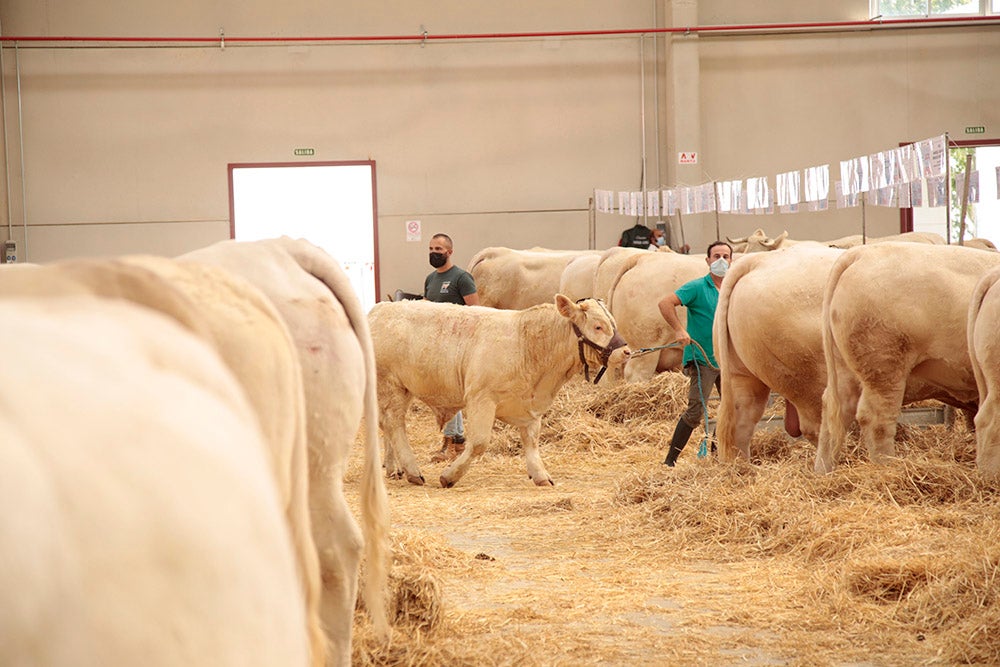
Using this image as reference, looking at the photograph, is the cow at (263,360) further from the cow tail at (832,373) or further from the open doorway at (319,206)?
the open doorway at (319,206)

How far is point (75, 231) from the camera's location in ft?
55.6

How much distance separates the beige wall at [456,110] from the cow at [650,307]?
233 inches

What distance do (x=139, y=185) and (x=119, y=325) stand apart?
16970mm

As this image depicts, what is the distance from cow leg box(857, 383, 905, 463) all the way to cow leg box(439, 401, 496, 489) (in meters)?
2.54

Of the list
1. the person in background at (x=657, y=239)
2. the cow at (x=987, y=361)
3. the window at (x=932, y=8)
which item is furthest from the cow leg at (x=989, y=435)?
the window at (x=932, y=8)

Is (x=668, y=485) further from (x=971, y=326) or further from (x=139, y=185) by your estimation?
(x=139, y=185)

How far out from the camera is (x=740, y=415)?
24.6 feet

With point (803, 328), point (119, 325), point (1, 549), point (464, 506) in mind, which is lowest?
point (464, 506)

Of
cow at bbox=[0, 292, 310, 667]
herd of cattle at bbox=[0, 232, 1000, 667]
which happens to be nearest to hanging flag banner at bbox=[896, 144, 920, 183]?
herd of cattle at bbox=[0, 232, 1000, 667]

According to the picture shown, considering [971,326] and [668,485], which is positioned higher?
[971,326]

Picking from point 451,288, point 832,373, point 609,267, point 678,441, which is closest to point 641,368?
point 609,267

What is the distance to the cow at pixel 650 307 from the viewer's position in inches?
433

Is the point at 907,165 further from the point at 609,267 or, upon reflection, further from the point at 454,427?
the point at 454,427

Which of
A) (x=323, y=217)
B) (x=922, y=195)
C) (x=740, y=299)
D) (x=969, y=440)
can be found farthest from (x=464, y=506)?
(x=323, y=217)
